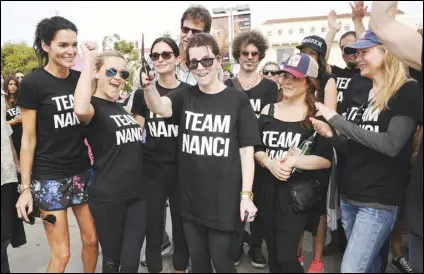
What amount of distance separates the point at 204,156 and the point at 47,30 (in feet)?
4.90

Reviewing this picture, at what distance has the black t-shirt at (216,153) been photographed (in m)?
2.23

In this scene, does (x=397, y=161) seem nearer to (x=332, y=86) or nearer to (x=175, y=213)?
(x=332, y=86)

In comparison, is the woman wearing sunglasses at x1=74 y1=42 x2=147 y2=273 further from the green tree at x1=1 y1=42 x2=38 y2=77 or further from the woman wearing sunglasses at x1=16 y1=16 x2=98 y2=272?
the green tree at x1=1 y1=42 x2=38 y2=77

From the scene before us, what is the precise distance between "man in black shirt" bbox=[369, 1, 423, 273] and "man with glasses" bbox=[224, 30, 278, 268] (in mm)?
1444

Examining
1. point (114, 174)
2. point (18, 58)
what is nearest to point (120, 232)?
point (114, 174)

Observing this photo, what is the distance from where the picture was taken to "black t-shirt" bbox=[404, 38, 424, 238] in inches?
69.7

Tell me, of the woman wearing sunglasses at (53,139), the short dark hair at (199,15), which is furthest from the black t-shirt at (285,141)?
the woman wearing sunglasses at (53,139)

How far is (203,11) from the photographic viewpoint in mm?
3211

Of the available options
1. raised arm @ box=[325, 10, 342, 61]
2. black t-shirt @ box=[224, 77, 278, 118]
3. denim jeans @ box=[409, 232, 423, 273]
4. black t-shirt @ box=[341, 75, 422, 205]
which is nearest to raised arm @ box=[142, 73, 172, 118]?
black t-shirt @ box=[224, 77, 278, 118]

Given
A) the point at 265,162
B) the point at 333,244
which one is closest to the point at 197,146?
the point at 265,162

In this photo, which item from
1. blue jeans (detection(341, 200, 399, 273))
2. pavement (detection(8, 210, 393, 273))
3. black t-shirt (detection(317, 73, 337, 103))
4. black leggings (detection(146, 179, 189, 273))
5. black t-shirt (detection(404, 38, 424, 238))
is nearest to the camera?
black t-shirt (detection(404, 38, 424, 238))

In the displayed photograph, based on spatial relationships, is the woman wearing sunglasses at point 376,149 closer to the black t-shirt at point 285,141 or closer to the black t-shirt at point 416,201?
the black t-shirt at point 285,141

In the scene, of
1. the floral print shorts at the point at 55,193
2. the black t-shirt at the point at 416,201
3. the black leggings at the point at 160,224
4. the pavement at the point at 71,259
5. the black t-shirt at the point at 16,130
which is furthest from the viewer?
the black t-shirt at the point at 16,130

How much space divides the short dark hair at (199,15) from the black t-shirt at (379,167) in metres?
1.63
